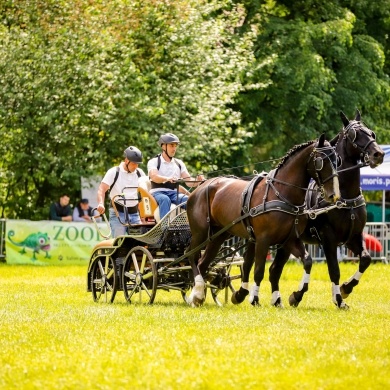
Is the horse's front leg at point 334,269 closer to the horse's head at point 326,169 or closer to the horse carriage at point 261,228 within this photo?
the horse carriage at point 261,228

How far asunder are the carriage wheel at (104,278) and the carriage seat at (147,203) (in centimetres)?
77

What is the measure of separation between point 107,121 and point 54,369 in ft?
65.7

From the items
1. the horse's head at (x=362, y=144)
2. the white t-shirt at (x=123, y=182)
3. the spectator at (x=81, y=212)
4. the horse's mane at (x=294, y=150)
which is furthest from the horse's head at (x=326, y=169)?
the spectator at (x=81, y=212)

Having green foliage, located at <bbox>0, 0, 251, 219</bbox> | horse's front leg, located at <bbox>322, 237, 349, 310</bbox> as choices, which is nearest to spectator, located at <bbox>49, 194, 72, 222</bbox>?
green foliage, located at <bbox>0, 0, 251, 219</bbox>

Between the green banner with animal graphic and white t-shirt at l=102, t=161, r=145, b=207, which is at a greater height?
white t-shirt at l=102, t=161, r=145, b=207

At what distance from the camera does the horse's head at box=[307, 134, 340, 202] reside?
1410 centimetres

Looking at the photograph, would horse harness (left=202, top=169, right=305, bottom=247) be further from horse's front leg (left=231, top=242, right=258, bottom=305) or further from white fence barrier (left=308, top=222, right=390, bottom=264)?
white fence barrier (left=308, top=222, right=390, bottom=264)

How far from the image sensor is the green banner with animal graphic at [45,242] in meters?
27.8

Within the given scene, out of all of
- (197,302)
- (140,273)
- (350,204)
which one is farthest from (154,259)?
(350,204)

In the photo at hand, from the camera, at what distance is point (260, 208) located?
14508 mm

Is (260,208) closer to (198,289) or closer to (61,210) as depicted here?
(198,289)

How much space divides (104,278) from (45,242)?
11.7 m

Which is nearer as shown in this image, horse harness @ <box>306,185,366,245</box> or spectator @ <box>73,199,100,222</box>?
horse harness @ <box>306,185,366,245</box>

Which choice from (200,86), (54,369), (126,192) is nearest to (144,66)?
(200,86)
